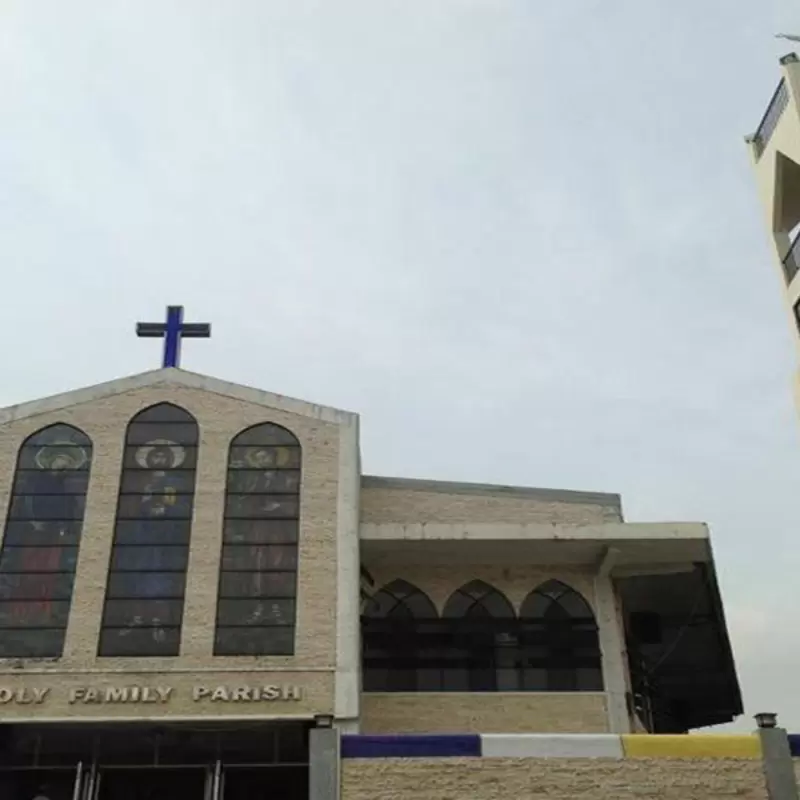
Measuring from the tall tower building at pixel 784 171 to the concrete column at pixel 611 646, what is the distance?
18.1 ft

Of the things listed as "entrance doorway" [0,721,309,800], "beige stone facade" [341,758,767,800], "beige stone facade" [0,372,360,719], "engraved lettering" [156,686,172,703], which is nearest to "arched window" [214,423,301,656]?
"beige stone facade" [0,372,360,719]

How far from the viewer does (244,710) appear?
17.5 meters

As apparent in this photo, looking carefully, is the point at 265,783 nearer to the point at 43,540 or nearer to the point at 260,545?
the point at 260,545

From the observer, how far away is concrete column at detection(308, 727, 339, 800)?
14969mm

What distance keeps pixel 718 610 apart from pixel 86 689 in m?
13.9

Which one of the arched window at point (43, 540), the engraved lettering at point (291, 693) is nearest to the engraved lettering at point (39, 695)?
the arched window at point (43, 540)

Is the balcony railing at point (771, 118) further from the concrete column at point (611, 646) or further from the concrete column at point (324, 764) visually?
the concrete column at point (324, 764)

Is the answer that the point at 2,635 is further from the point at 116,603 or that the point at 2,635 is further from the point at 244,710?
the point at 244,710

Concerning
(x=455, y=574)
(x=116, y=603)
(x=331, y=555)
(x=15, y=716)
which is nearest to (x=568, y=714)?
(x=455, y=574)

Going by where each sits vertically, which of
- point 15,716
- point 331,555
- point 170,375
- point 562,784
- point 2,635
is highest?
point 170,375

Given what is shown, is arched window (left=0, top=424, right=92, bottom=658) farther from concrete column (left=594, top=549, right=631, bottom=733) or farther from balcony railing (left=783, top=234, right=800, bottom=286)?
balcony railing (left=783, top=234, right=800, bottom=286)

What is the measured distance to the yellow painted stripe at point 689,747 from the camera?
15297 mm

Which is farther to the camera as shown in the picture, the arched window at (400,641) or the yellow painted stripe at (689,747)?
the arched window at (400,641)

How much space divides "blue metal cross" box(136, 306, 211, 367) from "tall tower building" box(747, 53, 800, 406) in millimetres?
11999
